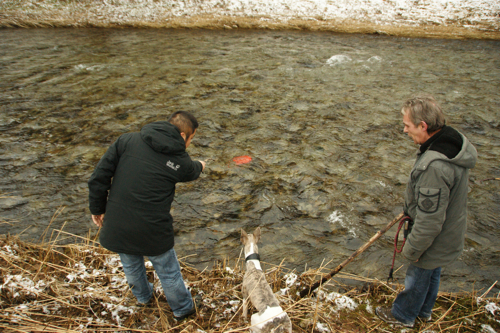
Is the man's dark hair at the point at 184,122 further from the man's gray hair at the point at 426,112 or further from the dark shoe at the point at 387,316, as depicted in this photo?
the dark shoe at the point at 387,316

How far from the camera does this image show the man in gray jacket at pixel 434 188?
2.59 m

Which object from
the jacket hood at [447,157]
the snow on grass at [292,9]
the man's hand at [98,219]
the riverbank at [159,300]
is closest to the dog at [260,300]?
the riverbank at [159,300]

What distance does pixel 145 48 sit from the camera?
13.1m

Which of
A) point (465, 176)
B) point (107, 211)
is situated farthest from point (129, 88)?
point (465, 176)

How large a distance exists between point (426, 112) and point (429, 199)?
0.68 meters

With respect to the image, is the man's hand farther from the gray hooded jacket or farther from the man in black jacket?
the gray hooded jacket

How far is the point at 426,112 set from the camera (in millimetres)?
2652

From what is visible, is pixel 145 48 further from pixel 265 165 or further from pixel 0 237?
pixel 0 237

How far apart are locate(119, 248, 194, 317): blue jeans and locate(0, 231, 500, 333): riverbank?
0.17 m

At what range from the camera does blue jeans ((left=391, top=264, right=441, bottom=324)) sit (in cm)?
303

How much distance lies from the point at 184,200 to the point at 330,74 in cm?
743

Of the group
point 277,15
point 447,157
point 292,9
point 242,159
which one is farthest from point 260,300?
point 292,9

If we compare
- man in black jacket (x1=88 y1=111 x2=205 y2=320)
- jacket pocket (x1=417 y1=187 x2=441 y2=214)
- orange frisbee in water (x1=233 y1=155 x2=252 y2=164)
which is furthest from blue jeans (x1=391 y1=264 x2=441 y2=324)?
orange frisbee in water (x1=233 y1=155 x2=252 y2=164)

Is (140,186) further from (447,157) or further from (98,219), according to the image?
(447,157)
